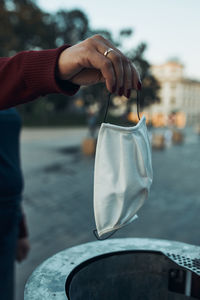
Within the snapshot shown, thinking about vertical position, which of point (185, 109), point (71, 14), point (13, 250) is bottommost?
point (185, 109)

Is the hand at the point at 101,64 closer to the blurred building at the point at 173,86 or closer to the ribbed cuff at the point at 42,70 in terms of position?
the ribbed cuff at the point at 42,70

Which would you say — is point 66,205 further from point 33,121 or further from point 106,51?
point 33,121

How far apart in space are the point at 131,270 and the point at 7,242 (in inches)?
27.9

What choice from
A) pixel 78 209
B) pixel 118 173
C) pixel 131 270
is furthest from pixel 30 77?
pixel 78 209

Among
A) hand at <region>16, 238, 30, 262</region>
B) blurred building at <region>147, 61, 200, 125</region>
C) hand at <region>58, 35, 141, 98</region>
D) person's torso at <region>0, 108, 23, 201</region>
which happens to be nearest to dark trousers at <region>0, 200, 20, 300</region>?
person's torso at <region>0, 108, 23, 201</region>

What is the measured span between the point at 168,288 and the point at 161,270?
80 millimetres

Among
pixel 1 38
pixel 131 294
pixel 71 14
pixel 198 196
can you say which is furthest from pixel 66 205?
pixel 71 14

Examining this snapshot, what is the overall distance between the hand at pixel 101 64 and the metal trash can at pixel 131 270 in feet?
2.50

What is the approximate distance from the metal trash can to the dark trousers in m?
0.46

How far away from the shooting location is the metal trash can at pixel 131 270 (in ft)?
4.22

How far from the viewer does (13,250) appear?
1789 mm

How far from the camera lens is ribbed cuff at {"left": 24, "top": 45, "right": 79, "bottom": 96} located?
2.83 feet

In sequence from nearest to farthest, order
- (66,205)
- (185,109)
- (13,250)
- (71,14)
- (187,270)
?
(187,270)
(13,250)
(66,205)
(71,14)
(185,109)

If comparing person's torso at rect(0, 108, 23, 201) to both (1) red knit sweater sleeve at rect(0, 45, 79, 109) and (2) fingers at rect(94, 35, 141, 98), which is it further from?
(2) fingers at rect(94, 35, 141, 98)
